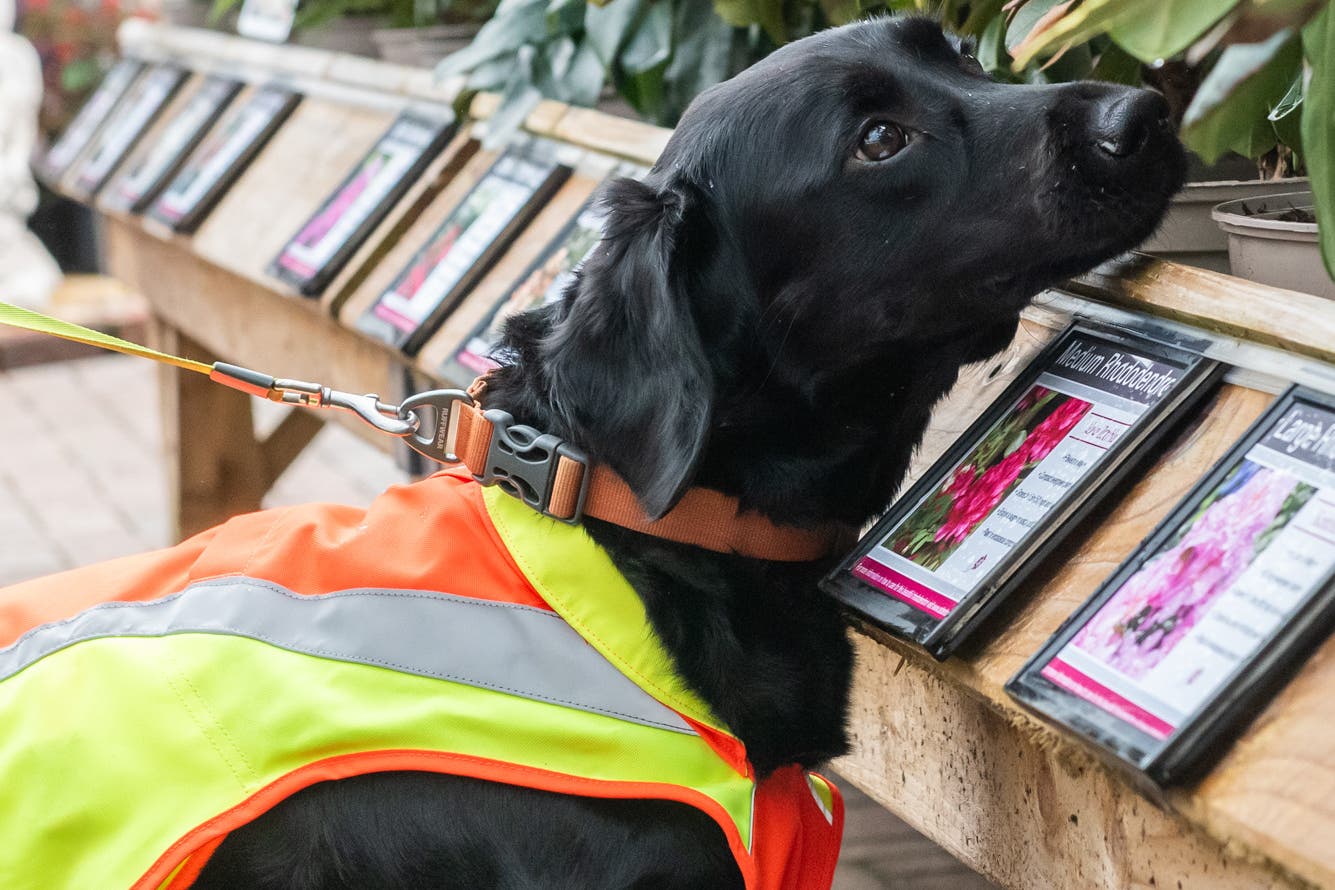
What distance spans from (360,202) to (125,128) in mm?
2074

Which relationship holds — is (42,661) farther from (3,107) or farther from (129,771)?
(3,107)

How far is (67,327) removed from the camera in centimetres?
173

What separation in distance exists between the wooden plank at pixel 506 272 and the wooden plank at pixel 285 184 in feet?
2.52

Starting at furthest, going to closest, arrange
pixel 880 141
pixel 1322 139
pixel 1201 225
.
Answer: pixel 1201 225 < pixel 880 141 < pixel 1322 139

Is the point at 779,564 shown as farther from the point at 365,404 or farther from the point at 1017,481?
the point at 365,404

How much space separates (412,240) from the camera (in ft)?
10.2

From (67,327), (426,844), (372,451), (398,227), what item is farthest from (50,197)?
(426,844)

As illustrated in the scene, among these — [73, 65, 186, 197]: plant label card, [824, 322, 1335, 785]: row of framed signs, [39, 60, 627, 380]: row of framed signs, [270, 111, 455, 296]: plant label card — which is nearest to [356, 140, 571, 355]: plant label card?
[39, 60, 627, 380]: row of framed signs

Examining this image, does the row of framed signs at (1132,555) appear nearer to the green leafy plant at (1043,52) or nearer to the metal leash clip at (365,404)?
the green leafy plant at (1043,52)

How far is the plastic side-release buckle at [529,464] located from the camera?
1.55 metres

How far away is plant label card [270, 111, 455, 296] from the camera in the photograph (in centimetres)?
318

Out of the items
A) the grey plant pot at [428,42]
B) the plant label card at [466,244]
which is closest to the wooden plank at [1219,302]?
the plant label card at [466,244]

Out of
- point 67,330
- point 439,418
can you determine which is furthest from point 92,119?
point 439,418

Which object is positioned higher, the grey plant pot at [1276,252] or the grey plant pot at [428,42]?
the grey plant pot at [1276,252]
